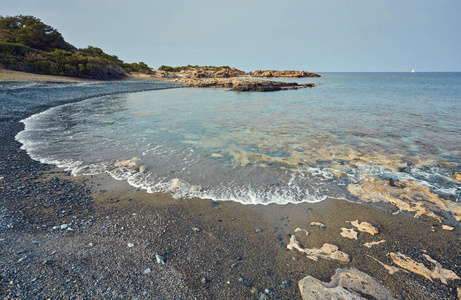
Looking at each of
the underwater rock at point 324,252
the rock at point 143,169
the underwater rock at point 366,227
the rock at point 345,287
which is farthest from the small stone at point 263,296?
the rock at point 143,169

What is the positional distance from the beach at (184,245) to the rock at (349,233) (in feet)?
0.36

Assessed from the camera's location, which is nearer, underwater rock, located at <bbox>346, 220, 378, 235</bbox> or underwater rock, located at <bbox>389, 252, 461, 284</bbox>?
underwater rock, located at <bbox>389, 252, 461, 284</bbox>

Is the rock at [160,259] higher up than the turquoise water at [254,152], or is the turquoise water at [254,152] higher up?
the turquoise water at [254,152]

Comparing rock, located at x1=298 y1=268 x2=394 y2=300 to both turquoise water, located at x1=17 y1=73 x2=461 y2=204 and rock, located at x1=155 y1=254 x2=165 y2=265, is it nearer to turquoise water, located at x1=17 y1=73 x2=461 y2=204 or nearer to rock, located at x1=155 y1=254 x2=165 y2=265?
rock, located at x1=155 y1=254 x2=165 y2=265

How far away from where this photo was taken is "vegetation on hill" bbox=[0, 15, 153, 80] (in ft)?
133

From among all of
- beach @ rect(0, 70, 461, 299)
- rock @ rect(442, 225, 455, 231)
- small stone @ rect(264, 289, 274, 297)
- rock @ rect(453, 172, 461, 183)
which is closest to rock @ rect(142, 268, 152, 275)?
beach @ rect(0, 70, 461, 299)

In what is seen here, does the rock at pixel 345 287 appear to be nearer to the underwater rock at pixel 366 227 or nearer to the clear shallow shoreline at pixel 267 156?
the underwater rock at pixel 366 227

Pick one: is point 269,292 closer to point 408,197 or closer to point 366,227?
point 366,227

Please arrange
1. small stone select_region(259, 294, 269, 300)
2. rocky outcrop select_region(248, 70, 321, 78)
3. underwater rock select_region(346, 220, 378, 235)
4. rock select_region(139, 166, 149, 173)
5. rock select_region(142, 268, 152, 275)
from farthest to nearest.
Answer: rocky outcrop select_region(248, 70, 321, 78), rock select_region(139, 166, 149, 173), underwater rock select_region(346, 220, 378, 235), rock select_region(142, 268, 152, 275), small stone select_region(259, 294, 269, 300)

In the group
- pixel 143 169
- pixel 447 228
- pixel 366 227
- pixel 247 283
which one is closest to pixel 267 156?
pixel 366 227

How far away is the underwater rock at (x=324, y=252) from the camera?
192 inches

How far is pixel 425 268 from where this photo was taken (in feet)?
15.0

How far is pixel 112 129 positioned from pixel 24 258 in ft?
41.7

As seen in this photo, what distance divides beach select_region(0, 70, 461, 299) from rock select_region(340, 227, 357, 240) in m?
0.11
